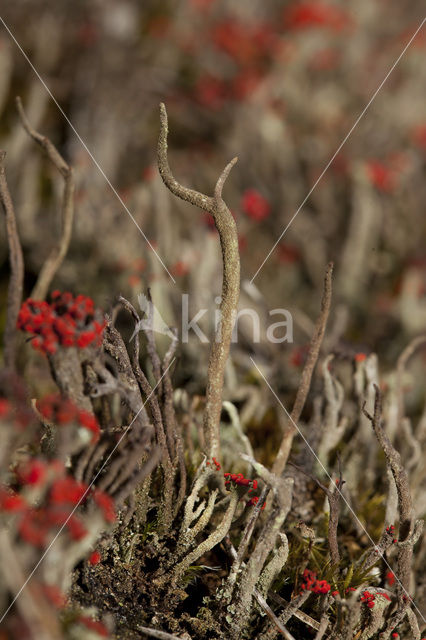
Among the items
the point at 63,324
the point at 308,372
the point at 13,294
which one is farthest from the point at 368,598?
the point at 13,294

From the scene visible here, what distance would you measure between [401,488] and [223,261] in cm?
61

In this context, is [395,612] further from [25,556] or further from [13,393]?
[13,393]

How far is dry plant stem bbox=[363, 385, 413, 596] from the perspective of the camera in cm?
118

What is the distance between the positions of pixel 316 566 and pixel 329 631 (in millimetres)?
143

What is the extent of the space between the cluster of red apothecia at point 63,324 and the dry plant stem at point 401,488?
1.98 ft

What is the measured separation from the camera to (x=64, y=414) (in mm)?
1070

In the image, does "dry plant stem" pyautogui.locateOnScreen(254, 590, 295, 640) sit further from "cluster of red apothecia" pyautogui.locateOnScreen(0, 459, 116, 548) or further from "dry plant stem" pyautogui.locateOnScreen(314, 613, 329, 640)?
"cluster of red apothecia" pyautogui.locateOnScreen(0, 459, 116, 548)

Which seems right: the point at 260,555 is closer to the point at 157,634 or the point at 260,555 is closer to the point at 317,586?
the point at 317,586

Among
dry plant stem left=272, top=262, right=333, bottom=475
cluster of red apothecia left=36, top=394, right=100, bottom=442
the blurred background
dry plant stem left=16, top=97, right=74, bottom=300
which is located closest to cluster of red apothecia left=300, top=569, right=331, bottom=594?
dry plant stem left=272, top=262, right=333, bottom=475

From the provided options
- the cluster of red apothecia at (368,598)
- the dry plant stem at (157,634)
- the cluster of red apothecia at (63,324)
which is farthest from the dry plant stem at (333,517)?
the cluster of red apothecia at (63,324)

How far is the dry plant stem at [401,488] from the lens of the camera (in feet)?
3.88

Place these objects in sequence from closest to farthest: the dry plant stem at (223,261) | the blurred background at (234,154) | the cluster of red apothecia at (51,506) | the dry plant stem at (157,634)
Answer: the cluster of red apothecia at (51,506) → the dry plant stem at (157,634) → the dry plant stem at (223,261) → the blurred background at (234,154)

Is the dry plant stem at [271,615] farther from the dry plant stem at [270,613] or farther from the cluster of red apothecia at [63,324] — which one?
the cluster of red apothecia at [63,324]

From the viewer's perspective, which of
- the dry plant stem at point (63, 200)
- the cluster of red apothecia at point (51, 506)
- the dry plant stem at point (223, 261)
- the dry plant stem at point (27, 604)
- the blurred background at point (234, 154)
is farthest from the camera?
the blurred background at point (234, 154)
